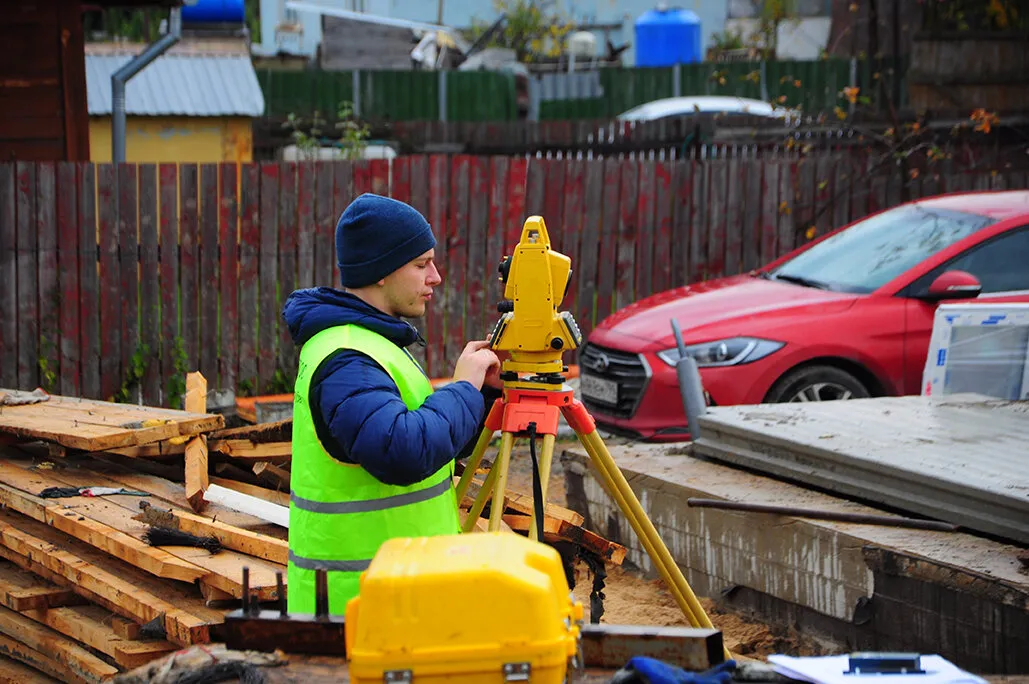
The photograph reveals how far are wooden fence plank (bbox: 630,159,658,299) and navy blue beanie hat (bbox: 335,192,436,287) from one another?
331 inches

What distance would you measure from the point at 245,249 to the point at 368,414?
762 cm

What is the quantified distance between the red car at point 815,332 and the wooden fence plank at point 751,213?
3219 mm

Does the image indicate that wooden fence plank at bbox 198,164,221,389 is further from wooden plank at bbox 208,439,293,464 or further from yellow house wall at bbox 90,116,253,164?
yellow house wall at bbox 90,116,253,164

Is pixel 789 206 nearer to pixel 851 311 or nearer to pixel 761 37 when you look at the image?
pixel 851 311

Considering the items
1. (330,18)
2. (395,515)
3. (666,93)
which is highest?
(330,18)

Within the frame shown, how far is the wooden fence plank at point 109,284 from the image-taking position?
32.4ft

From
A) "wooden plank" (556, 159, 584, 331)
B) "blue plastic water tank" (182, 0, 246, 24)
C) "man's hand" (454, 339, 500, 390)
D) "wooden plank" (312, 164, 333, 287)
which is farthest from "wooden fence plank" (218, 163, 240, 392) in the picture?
"blue plastic water tank" (182, 0, 246, 24)

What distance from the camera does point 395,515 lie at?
310 centimetres

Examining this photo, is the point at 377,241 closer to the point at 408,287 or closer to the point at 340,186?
the point at 408,287

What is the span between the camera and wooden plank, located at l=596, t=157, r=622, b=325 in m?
11.4

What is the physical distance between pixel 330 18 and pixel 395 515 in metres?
25.7

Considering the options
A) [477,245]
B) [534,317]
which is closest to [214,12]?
[477,245]

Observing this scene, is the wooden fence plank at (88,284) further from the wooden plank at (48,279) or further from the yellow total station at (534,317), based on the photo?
the yellow total station at (534,317)

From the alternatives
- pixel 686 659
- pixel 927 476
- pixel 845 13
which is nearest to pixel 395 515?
pixel 686 659
